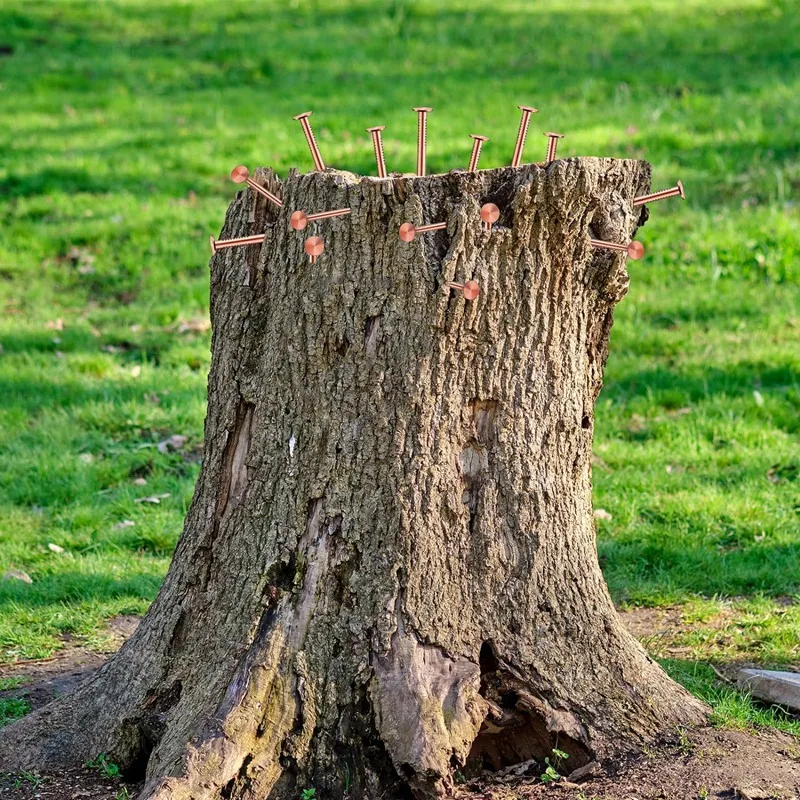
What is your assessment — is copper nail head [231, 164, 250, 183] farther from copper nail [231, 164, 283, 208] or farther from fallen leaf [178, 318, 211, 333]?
fallen leaf [178, 318, 211, 333]

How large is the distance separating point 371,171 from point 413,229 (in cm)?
691

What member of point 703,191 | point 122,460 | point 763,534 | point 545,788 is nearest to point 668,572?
point 763,534

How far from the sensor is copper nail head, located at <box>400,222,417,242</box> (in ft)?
9.54

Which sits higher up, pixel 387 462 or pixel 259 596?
pixel 387 462

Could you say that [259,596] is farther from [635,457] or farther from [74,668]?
[635,457]

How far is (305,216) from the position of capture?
3.05 meters

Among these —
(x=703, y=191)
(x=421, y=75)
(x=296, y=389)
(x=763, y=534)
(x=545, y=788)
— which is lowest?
(x=545, y=788)

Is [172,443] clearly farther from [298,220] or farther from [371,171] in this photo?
[371,171]

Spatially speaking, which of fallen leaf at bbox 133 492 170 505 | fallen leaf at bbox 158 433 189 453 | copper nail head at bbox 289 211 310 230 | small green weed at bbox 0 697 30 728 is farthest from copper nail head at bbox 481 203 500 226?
fallen leaf at bbox 158 433 189 453

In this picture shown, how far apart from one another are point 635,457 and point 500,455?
2.93 metres

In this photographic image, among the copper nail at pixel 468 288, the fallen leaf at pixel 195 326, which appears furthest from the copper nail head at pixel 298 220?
the fallen leaf at pixel 195 326

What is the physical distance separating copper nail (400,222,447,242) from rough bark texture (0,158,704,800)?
25 mm

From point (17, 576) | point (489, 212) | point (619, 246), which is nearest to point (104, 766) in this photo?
point (17, 576)

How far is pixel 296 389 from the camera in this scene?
3.16m
